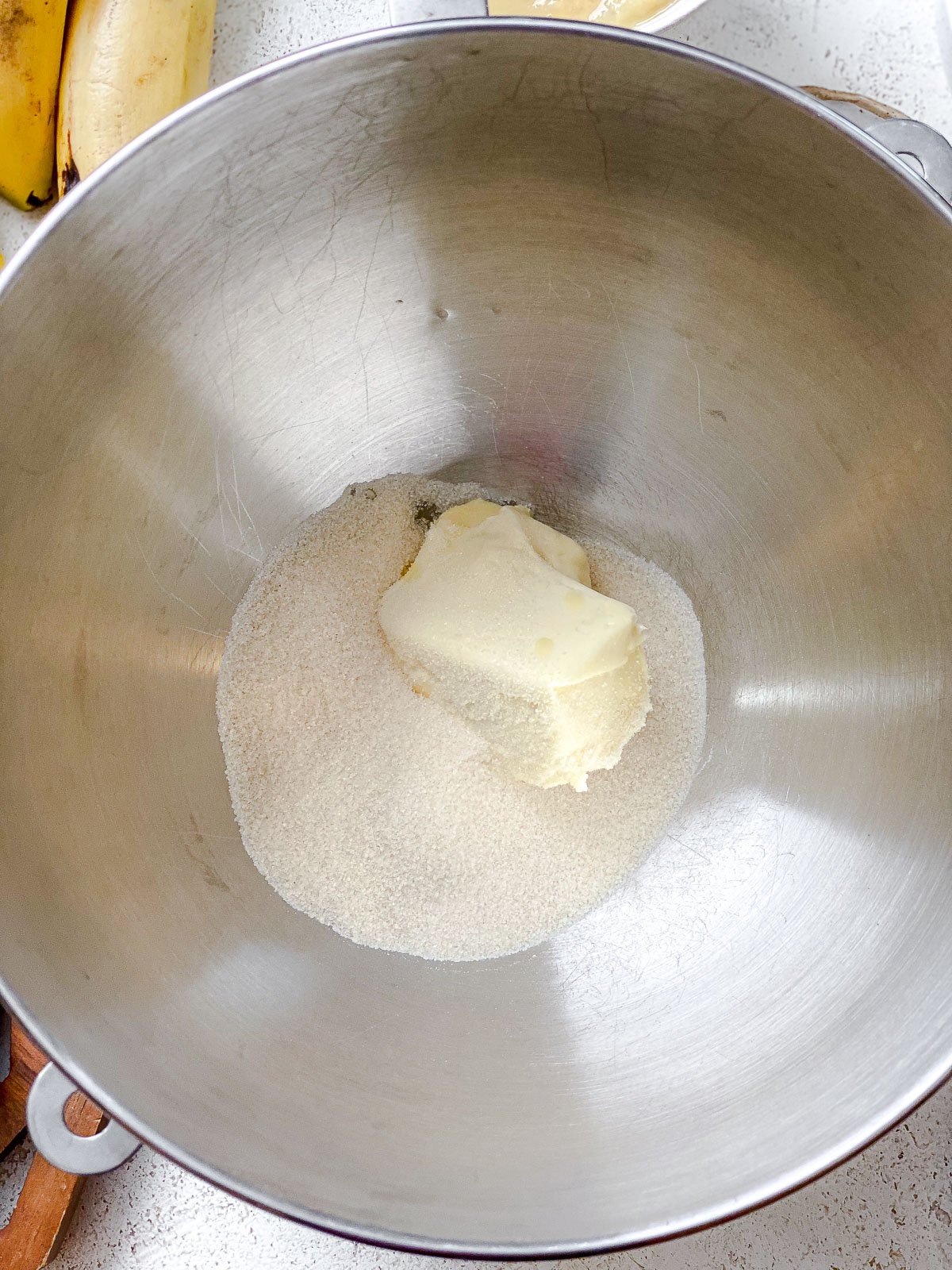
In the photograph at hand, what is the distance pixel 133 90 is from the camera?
2.74ft

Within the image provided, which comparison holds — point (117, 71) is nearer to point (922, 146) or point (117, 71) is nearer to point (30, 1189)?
point (922, 146)

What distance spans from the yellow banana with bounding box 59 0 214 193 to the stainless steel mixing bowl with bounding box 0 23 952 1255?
230 millimetres

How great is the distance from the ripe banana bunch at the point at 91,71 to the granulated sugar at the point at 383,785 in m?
0.39

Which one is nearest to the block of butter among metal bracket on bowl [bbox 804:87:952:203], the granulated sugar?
the granulated sugar

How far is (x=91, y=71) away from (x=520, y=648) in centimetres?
64

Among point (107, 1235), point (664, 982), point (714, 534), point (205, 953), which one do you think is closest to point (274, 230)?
point (714, 534)

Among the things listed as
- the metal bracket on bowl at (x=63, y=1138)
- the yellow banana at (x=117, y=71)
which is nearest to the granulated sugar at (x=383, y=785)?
the metal bracket on bowl at (x=63, y=1138)

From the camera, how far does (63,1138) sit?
78cm

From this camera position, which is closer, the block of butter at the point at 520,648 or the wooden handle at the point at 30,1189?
the block of butter at the point at 520,648

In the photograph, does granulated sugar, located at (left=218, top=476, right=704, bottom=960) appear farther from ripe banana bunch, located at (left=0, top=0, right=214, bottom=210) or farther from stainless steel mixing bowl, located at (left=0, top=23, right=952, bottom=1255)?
ripe banana bunch, located at (left=0, top=0, right=214, bottom=210)

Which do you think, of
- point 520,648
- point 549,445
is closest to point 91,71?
point 549,445

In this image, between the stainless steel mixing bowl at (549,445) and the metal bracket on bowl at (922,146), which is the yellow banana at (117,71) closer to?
the stainless steel mixing bowl at (549,445)

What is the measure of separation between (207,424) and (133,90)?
313 millimetres

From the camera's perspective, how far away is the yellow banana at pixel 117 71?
829 mm
